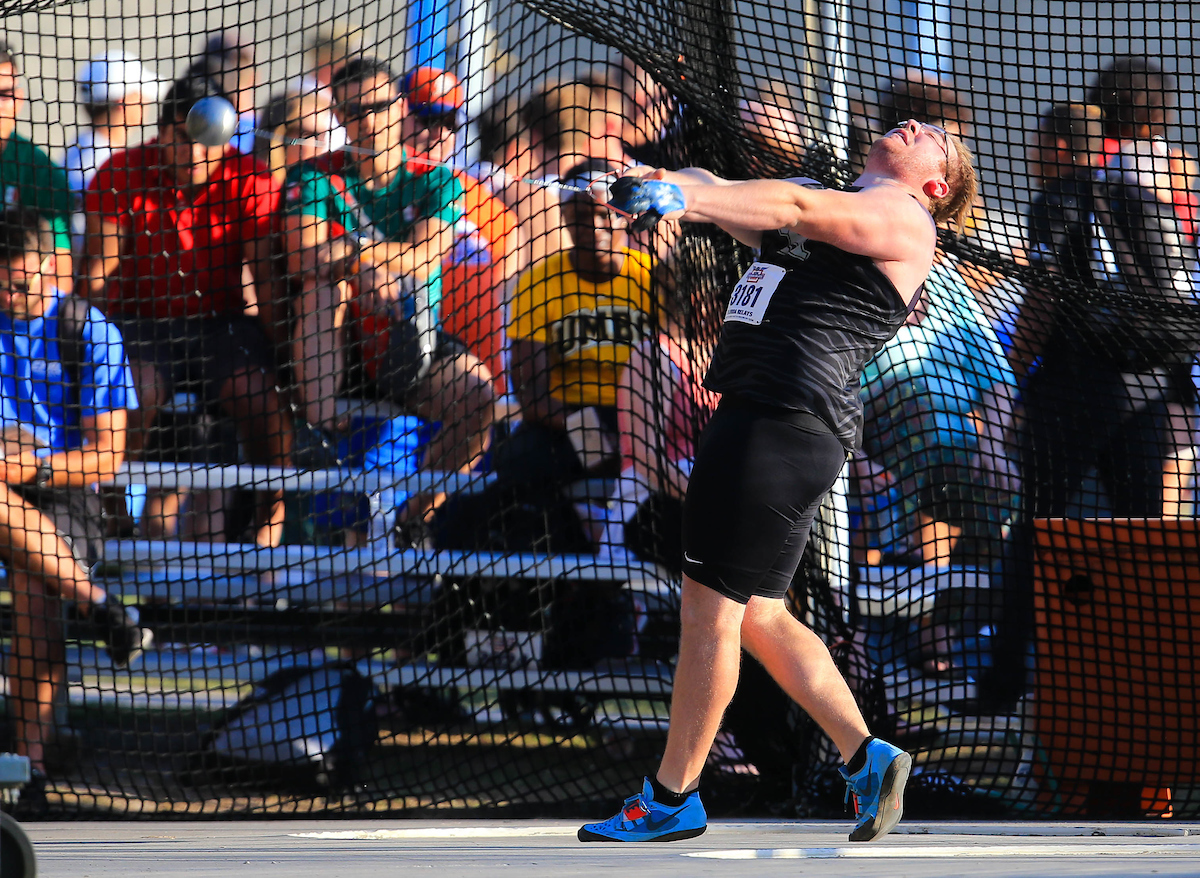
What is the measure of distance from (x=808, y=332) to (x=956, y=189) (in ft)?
1.96

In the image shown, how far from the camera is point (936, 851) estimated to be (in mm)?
2848

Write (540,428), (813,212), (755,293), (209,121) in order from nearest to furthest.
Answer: (813,212), (755,293), (209,121), (540,428)

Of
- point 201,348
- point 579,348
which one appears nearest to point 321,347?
point 201,348

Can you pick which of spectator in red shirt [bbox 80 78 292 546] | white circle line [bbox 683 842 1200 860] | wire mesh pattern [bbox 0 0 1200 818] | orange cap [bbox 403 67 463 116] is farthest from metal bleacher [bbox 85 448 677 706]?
orange cap [bbox 403 67 463 116]

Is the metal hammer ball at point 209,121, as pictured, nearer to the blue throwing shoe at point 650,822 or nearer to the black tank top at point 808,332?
the black tank top at point 808,332

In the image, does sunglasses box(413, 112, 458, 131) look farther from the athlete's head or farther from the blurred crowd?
the athlete's head

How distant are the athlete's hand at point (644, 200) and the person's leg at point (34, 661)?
2.77 meters

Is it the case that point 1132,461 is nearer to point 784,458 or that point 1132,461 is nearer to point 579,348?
point 579,348

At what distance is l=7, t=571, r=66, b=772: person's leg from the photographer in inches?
158

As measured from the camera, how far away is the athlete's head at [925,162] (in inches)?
115

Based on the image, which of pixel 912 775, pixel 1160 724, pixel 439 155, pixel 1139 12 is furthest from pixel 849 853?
pixel 1139 12

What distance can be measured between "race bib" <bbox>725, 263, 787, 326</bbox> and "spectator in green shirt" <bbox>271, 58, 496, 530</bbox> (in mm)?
1731

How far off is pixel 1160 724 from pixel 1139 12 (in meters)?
2.56

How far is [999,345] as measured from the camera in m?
4.46
